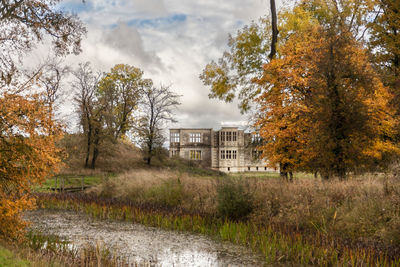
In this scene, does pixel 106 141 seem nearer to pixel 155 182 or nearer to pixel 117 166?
pixel 117 166

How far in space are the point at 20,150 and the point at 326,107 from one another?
1101cm

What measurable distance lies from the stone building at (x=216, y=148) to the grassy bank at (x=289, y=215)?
36267 mm

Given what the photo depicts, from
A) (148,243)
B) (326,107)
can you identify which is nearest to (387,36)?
(326,107)

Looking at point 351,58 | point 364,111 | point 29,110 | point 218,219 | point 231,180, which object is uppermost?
point 351,58

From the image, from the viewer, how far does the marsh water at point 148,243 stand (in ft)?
23.4

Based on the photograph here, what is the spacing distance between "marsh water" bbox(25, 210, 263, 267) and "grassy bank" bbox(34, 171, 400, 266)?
0.49 m

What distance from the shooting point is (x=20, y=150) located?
7152 millimetres

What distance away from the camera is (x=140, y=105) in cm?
3766

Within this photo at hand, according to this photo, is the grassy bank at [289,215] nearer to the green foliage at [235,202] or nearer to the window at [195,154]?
the green foliage at [235,202]

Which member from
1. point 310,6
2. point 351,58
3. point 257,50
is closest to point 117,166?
point 257,50

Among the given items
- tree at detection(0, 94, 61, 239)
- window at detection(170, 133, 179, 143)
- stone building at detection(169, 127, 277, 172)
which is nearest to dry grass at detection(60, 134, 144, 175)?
stone building at detection(169, 127, 277, 172)

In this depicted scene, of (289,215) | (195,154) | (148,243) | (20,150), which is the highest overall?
(195,154)

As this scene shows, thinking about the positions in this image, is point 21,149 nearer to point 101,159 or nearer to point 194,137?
point 101,159

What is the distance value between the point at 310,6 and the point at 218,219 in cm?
1822
